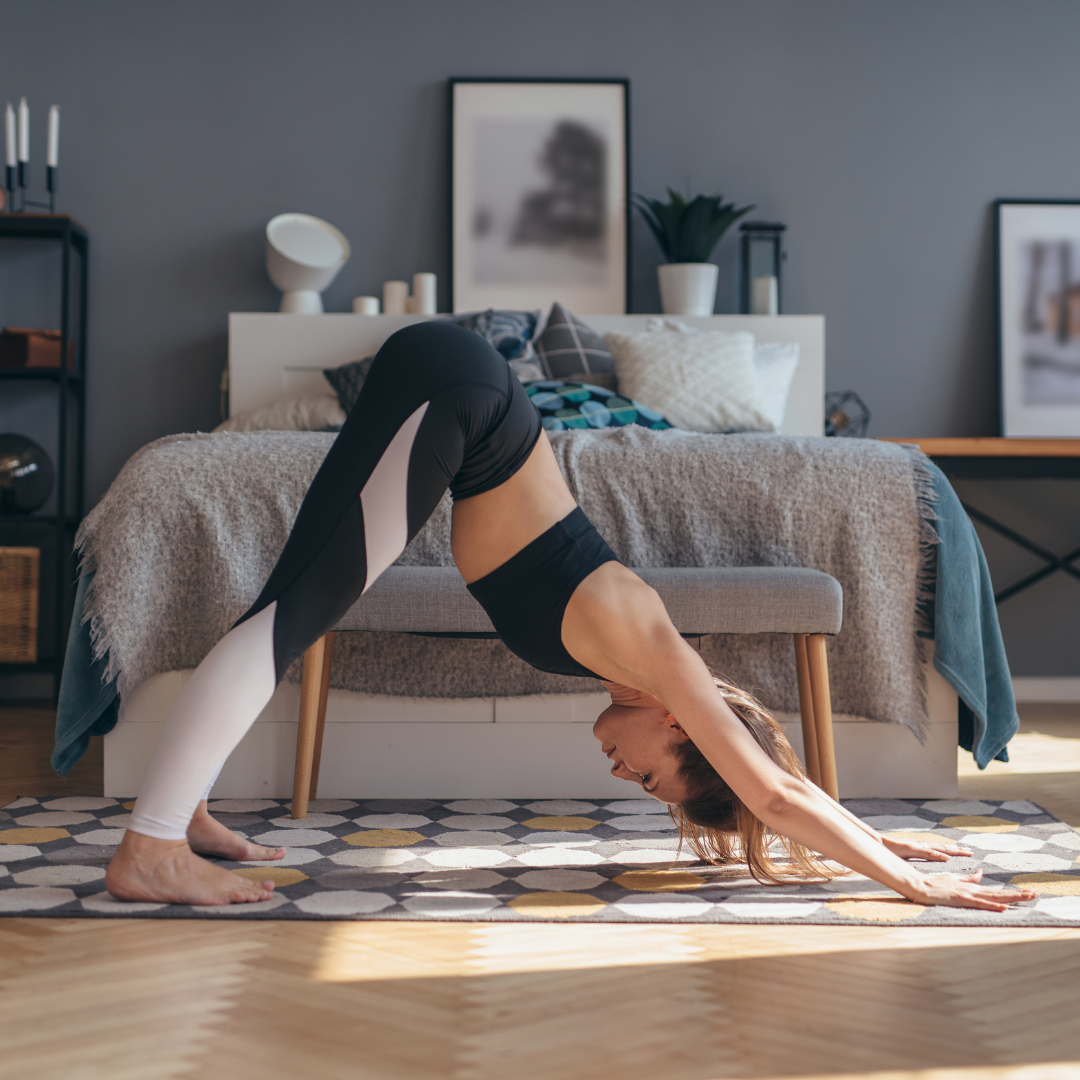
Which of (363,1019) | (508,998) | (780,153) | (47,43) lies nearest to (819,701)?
(508,998)

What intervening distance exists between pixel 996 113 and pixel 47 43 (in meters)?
3.51

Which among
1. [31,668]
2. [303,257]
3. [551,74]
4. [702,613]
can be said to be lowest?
[31,668]

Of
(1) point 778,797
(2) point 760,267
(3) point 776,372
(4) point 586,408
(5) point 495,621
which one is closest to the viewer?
(1) point 778,797

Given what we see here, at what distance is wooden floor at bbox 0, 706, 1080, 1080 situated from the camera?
94cm

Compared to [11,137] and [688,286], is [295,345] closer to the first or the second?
[11,137]

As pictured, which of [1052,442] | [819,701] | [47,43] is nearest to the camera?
[819,701]

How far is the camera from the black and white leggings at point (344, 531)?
1.27 m

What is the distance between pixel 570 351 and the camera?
3512mm

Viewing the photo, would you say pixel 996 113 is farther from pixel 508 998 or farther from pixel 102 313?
pixel 508 998

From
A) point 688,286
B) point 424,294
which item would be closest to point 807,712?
point 688,286

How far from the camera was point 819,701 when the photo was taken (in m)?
1.90

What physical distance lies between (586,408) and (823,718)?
122 centimetres

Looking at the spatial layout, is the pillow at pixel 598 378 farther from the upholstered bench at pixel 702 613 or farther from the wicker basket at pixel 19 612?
the wicker basket at pixel 19 612

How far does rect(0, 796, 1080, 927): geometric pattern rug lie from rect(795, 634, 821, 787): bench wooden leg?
149 mm
